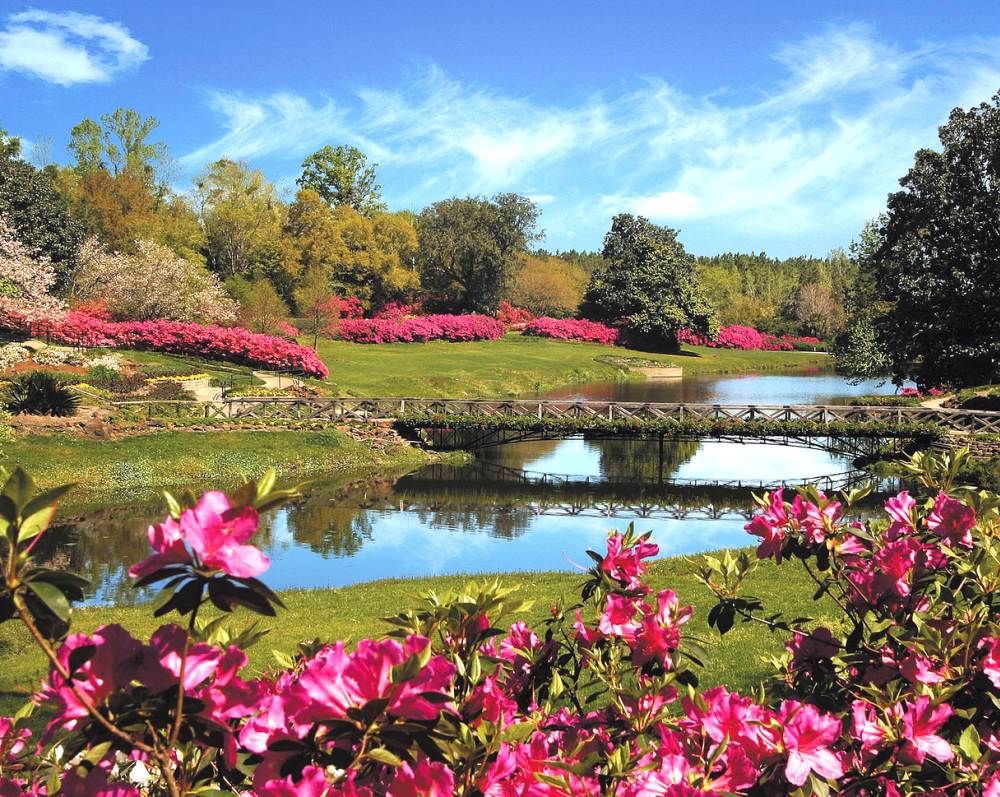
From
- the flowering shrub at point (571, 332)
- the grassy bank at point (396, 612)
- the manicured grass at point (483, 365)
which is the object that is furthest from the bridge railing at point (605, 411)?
the flowering shrub at point (571, 332)

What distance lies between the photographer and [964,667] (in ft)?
7.00

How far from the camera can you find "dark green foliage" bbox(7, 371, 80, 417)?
21062 millimetres

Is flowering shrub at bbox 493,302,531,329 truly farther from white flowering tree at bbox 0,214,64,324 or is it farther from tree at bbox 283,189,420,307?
white flowering tree at bbox 0,214,64,324

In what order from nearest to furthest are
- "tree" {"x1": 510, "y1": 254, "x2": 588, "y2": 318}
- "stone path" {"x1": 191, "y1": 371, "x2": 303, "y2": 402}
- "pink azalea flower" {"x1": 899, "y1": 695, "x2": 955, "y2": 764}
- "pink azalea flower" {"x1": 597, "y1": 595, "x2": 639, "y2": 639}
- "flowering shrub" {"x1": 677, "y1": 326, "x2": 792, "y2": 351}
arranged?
"pink azalea flower" {"x1": 899, "y1": 695, "x2": 955, "y2": 764} < "pink azalea flower" {"x1": 597, "y1": 595, "x2": 639, "y2": 639} < "stone path" {"x1": 191, "y1": 371, "x2": 303, "y2": 402} < "tree" {"x1": 510, "y1": 254, "x2": 588, "y2": 318} < "flowering shrub" {"x1": 677, "y1": 326, "x2": 792, "y2": 351}

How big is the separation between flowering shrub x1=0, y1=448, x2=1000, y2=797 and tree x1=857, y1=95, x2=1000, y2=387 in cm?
2278

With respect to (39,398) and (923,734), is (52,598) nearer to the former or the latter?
(923,734)

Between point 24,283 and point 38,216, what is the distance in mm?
10009

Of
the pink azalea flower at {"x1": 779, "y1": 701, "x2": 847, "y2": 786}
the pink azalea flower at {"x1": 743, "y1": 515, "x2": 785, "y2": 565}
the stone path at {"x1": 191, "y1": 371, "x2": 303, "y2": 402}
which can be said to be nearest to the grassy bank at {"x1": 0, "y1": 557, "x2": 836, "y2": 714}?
the pink azalea flower at {"x1": 743, "y1": 515, "x2": 785, "y2": 565}

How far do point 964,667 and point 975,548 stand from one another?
0.67 m

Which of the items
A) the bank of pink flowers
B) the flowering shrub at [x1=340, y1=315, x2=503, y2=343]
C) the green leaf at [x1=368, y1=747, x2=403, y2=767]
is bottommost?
the green leaf at [x1=368, y1=747, x2=403, y2=767]

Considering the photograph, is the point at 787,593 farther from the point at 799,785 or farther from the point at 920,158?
the point at 920,158

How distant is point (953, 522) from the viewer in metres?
2.70

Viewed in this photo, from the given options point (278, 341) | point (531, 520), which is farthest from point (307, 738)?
point (278, 341)

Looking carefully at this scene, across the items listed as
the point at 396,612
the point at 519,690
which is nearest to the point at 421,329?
the point at 396,612
